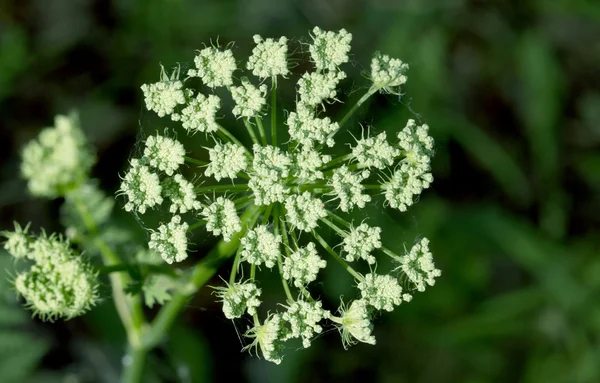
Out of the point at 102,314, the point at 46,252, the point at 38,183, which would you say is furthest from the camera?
the point at 102,314

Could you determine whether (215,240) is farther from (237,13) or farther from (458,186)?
(458,186)

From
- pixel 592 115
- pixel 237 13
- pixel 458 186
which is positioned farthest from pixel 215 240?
pixel 592 115

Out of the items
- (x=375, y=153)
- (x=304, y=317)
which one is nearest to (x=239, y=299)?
(x=304, y=317)

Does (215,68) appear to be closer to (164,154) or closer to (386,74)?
(164,154)

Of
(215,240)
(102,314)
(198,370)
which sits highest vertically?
(215,240)

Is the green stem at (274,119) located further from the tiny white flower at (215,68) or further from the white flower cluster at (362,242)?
the white flower cluster at (362,242)

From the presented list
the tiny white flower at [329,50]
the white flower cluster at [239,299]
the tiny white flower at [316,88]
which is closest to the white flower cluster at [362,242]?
the white flower cluster at [239,299]
